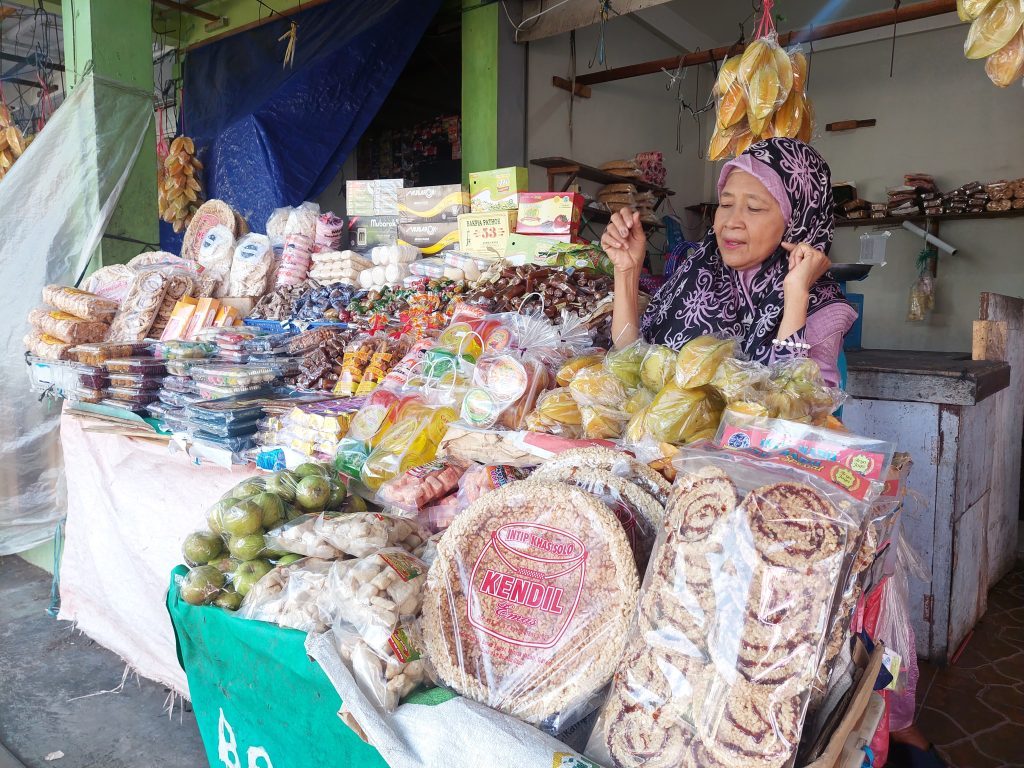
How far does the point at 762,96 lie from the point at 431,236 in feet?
5.70

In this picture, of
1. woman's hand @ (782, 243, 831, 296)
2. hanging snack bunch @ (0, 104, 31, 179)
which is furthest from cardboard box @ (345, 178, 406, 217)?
hanging snack bunch @ (0, 104, 31, 179)

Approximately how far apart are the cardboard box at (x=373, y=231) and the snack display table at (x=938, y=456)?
2.32 m

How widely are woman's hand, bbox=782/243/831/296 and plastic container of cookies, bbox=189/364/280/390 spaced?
1.80 meters

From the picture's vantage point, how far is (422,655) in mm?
1007

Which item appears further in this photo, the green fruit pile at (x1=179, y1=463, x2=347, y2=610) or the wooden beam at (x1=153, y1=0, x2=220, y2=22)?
the wooden beam at (x1=153, y1=0, x2=220, y2=22)

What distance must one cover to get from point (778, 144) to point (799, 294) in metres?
0.48

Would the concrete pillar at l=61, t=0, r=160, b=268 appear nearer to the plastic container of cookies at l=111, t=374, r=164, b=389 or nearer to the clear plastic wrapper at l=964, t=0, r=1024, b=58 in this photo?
the plastic container of cookies at l=111, t=374, r=164, b=389

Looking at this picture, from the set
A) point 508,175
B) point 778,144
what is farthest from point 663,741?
point 508,175

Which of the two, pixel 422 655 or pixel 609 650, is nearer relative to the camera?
pixel 609 650

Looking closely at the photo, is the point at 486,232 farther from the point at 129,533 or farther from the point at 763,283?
the point at 129,533

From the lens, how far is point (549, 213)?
109 inches

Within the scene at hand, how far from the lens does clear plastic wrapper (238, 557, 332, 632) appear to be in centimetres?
109

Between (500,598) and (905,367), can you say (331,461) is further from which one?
(905,367)

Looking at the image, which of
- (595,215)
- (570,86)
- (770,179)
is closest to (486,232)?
(770,179)
